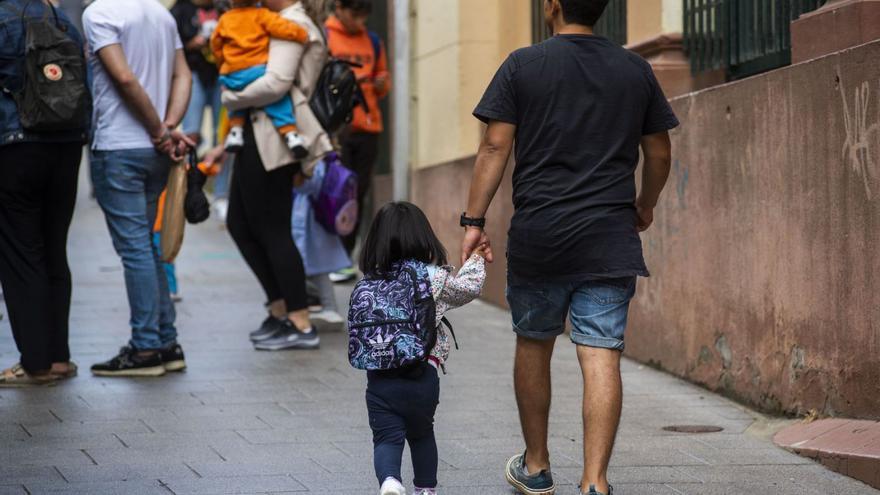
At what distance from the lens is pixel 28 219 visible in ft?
22.3

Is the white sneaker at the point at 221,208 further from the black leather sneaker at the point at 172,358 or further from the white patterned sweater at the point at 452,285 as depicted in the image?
the white patterned sweater at the point at 452,285

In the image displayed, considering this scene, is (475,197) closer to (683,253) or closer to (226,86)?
(683,253)

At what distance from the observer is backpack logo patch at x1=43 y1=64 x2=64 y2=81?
6.62 m

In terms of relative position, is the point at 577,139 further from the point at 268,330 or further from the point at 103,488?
the point at 268,330

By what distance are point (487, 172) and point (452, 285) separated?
41 centimetres

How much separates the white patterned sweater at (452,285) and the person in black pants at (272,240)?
11.0ft

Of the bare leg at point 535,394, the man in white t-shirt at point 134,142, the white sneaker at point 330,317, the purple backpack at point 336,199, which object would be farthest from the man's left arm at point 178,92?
the bare leg at point 535,394

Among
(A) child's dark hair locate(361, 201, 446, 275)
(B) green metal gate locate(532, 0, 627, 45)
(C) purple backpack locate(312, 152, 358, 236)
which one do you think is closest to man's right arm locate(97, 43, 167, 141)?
(C) purple backpack locate(312, 152, 358, 236)

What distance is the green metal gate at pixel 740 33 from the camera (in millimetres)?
6680

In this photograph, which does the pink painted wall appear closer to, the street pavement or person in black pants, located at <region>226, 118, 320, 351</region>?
the street pavement

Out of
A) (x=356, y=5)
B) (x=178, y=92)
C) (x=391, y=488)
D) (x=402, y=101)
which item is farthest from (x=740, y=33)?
(x=402, y=101)

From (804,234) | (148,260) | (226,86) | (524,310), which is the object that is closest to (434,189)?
(226,86)

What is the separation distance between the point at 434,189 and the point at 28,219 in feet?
15.9

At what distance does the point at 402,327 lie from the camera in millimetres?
4539
